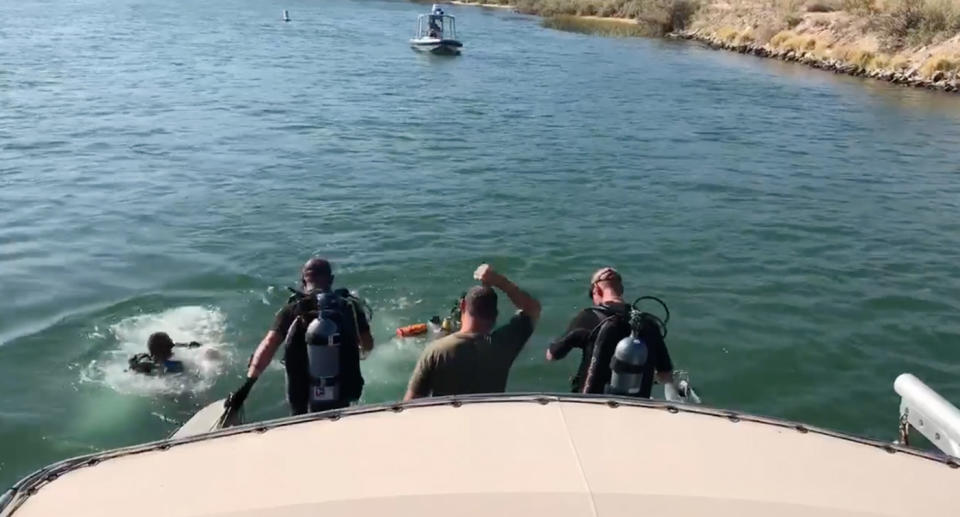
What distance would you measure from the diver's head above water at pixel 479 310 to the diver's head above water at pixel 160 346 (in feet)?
13.8

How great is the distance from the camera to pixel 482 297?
570 centimetres

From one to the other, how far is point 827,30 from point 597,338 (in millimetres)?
49672

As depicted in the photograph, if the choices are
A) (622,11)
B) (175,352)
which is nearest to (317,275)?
(175,352)

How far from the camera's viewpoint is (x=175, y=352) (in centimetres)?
948

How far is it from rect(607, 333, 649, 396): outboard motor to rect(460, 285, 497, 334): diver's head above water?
0.91 m

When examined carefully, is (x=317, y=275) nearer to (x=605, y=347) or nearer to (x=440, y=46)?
(x=605, y=347)

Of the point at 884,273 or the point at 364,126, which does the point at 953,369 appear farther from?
the point at 364,126

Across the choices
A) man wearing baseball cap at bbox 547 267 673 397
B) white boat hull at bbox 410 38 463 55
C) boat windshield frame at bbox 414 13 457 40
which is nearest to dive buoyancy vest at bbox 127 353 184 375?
man wearing baseball cap at bbox 547 267 673 397

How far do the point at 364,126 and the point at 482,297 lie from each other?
62.6ft

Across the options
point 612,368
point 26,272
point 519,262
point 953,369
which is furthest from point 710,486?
point 26,272

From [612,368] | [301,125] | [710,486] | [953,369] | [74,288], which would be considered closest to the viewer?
[710,486]

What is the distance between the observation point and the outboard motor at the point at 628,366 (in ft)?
18.2

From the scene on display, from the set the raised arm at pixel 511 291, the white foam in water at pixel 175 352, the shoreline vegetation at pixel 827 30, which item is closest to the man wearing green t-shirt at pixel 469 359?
the raised arm at pixel 511 291

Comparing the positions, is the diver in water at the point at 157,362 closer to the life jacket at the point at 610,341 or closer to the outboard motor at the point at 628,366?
the life jacket at the point at 610,341
